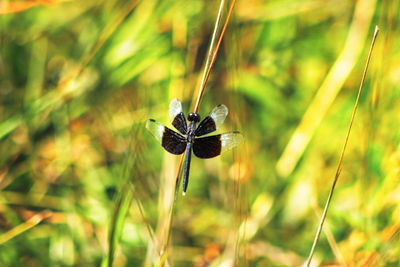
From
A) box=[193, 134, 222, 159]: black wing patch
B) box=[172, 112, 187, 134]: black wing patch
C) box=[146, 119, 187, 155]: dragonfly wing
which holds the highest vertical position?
box=[172, 112, 187, 134]: black wing patch

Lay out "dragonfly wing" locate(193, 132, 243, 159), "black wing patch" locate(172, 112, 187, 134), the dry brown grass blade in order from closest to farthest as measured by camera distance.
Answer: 1. "dragonfly wing" locate(193, 132, 243, 159)
2. "black wing patch" locate(172, 112, 187, 134)
3. the dry brown grass blade

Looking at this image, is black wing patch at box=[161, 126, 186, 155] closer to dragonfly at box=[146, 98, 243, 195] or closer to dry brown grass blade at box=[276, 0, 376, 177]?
Answer: dragonfly at box=[146, 98, 243, 195]

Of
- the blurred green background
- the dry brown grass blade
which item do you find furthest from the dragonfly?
the dry brown grass blade

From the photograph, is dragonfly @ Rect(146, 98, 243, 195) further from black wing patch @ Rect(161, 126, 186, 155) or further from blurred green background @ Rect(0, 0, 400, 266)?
blurred green background @ Rect(0, 0, 400, 266)

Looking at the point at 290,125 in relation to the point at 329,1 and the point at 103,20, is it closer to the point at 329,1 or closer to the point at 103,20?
the point at 329,1

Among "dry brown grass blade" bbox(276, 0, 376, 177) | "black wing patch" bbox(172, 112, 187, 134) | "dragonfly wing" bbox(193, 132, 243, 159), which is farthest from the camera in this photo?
"dry brown grass blade" bbox(276, 0, 376, 177)

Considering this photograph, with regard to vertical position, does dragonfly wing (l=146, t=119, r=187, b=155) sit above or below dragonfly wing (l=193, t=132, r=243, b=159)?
above

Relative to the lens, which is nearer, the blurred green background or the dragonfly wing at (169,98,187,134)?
the dragonfly wing at (169,98,187,134)

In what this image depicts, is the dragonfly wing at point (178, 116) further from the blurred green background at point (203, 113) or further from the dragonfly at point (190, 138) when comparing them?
the blurred green background at point (203, 113)

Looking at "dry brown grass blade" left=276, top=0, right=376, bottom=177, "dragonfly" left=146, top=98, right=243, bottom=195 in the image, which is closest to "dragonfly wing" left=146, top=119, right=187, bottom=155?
"dragonfly" left=146, top=98, right=243, bottom=195
